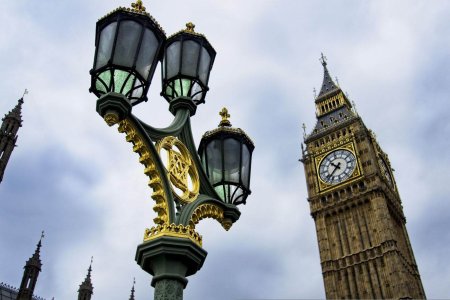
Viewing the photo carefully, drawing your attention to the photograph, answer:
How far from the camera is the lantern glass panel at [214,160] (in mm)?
5133

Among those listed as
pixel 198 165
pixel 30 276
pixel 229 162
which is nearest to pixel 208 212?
pixel 198 165

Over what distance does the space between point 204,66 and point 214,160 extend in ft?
3.31

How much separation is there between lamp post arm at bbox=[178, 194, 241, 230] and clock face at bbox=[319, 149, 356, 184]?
4426 cm

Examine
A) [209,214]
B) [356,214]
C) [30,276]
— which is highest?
[356,214]

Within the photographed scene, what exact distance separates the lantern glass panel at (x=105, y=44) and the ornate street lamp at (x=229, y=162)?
1.62 metres

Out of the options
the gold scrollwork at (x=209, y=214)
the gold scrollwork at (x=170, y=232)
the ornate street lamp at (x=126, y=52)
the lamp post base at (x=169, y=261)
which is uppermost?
the ornate street lamp at (x=126, y=52)

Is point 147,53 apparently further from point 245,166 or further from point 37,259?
point 37,259

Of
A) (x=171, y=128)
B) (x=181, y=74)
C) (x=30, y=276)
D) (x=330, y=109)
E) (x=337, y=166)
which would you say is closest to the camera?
(x=171, y=128)

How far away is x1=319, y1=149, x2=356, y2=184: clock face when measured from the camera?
157 feet

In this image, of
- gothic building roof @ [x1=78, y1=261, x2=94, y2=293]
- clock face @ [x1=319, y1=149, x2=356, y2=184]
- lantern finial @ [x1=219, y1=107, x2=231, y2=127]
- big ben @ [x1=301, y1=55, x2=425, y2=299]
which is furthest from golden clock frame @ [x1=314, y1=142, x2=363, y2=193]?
lantern finial @ [x1=219, y1=107, x2=231, y2=127]

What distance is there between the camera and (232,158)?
514 centimetres

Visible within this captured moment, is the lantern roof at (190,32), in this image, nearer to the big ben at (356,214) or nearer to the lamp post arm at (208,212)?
the lamp post arm at (208,212)

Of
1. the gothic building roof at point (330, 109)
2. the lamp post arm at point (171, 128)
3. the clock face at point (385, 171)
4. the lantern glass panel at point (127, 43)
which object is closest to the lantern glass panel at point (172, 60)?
the lamp post arm at point (171, 128)

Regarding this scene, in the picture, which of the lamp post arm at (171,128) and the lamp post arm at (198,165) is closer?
the lamp post arm at (171,128)
